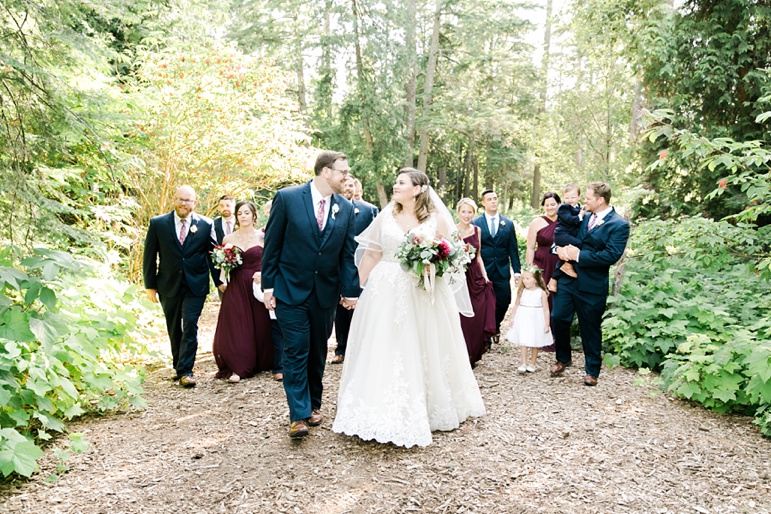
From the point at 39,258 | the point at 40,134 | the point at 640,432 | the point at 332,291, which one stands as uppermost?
the point at 40,134

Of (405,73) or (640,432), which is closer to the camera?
(640,432)

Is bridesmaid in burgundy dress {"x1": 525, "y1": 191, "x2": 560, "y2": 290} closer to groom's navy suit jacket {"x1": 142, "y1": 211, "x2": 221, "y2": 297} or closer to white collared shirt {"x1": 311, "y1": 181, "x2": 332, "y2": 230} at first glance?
white collared shirt {"x1": 311, "y1": 181, "x2": 332, "y2": 230}

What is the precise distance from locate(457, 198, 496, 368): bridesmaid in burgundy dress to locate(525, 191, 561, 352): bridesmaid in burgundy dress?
891 millimetres

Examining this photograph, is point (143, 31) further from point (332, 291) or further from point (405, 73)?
point (405, 73)

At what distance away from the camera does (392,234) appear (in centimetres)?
444

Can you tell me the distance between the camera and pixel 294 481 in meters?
3.57

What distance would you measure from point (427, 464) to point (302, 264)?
5.64ft

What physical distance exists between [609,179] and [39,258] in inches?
502

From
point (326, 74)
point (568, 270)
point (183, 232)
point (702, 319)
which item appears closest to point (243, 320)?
point (183, 232)

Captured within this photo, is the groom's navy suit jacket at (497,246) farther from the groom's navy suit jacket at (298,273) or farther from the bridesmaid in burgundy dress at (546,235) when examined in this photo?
the groom's navy suit jacket at (298,273)

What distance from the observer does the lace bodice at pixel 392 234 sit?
14.5 feet

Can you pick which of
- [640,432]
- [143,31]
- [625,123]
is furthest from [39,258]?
[625,123]

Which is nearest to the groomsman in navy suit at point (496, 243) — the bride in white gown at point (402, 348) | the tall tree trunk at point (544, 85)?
the bride in white gown at point (402, 348)

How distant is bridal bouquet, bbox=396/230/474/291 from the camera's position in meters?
4.16
